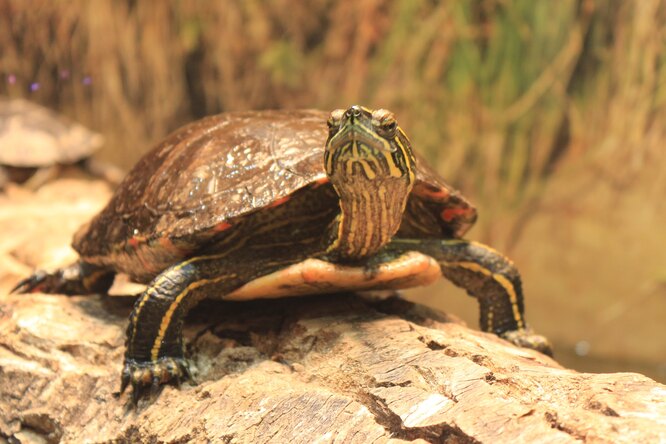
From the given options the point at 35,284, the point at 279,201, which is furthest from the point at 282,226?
the point at 35,284

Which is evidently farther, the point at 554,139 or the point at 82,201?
the point at 82,201

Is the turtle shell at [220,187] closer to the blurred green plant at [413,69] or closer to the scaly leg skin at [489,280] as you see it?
the scaly leg skin at [489,280]

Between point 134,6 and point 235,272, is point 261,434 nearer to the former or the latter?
point 235,272

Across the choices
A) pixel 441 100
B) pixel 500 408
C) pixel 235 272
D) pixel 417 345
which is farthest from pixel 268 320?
pixel 441 100

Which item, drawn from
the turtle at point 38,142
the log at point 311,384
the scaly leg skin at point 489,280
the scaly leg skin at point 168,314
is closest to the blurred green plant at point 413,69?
the turtle at point 38,142

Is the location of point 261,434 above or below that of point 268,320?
below
